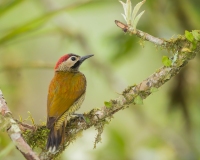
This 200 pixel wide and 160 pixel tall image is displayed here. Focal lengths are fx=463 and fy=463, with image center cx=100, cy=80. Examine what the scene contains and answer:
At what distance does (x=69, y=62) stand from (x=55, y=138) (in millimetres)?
1516

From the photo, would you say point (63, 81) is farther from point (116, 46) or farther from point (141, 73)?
point (141, 73)

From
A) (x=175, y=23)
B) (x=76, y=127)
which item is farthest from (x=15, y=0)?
(x=175, y=23)

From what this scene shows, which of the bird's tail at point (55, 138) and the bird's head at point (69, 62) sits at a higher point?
the bird's head at point (69, 62)

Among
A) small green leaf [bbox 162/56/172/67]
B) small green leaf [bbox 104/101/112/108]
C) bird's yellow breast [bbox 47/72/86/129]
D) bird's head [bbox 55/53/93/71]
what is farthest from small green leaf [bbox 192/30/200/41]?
bird's head [bbox 55/53/93/71]

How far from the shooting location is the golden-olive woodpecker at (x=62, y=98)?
8.74 feet

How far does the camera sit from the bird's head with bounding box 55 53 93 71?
381 centimetres

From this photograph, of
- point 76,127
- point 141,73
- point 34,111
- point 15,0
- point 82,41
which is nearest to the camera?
point 76,127

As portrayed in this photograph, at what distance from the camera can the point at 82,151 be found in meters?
4.46

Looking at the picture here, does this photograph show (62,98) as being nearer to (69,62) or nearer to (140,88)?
(69,62)

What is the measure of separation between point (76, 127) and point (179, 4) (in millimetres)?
2226

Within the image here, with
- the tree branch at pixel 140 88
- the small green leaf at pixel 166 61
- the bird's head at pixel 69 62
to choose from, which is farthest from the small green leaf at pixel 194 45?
the bird's head at pixel 69 62

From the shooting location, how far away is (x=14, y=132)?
1908 mm

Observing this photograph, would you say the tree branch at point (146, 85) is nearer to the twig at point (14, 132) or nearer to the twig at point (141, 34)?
the twig at point (141, 34)

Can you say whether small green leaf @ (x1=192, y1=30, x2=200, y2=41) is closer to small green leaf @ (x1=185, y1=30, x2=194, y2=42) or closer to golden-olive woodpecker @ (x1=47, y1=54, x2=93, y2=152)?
small green leaf @ (x1=185, y1=30, x2=194, y2=42)
